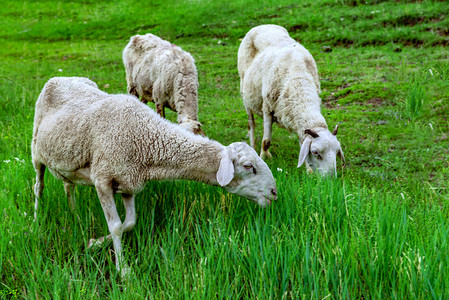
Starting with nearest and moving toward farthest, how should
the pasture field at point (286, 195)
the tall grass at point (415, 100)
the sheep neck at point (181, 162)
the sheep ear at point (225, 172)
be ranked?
the pasture field at point (286, 195) < the sheep ear at point (225, 172) < the sheep neck at point (181, 162) < the tall grass at point (415, 100)

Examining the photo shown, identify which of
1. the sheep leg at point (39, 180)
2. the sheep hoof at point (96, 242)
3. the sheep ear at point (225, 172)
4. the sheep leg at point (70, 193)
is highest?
the sheep ear at point (225, 172)

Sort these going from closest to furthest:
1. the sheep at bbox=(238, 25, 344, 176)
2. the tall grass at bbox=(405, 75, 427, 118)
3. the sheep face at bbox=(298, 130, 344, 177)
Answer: the sheep face at bbox=(298, 130, 344, 177), the sheep at bbox=(238, 25, 344, 176), the tall grass at bbox=(405, 75, 427, 118)

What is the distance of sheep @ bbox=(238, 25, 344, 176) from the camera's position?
499 centimetres

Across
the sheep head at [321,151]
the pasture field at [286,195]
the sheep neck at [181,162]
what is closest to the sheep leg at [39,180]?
the pasture field at [286,195]

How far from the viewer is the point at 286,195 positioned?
381 centimetres

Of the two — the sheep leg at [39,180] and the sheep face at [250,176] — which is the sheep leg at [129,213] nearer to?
the sheep face at [250,176]

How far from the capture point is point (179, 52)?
7.02 m

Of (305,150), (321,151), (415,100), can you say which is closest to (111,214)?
(305,150)

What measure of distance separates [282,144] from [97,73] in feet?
23.8

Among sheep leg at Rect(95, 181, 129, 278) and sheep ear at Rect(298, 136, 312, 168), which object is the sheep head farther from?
sheep leg at Rect(95, 181, 129, 278)

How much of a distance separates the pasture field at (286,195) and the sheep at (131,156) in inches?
8.5

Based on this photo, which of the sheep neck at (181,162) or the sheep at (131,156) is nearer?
the sheep at (131,156)

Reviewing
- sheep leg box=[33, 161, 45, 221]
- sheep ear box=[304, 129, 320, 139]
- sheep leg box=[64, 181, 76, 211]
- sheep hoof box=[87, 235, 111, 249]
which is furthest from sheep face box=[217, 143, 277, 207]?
sheep leg box=[33, 161, 45, 221]

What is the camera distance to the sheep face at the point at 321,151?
15.9ft
